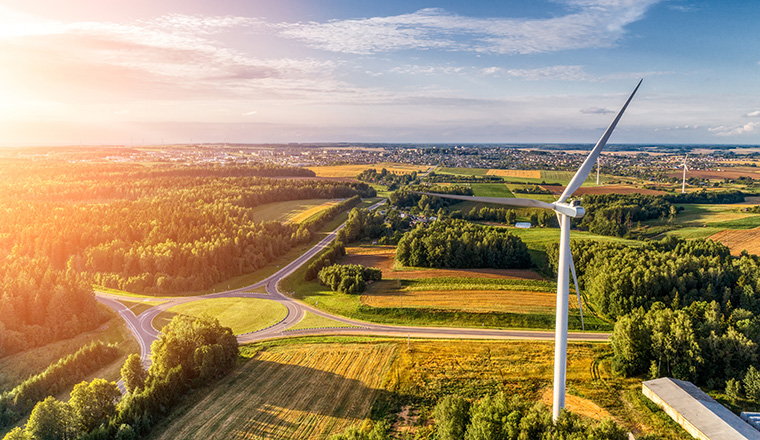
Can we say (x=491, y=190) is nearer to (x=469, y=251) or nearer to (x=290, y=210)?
(x=469, y=251)

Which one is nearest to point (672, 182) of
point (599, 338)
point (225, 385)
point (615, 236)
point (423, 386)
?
point (615, 236)

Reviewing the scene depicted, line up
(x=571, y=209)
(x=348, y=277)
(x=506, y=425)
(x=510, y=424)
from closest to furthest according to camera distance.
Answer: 1. (x=571, y=209)
2. (x=510, y=424)
3. (x=506, y=425)
4. (x=348, y=277)

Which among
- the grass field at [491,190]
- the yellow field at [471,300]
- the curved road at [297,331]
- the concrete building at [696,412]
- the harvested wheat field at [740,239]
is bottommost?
the curved road at [297,331]

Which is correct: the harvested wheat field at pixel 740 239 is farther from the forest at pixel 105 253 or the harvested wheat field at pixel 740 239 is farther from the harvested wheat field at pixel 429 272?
the forest at pixel 105 253

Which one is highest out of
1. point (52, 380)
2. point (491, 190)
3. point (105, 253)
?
point (491, 190)

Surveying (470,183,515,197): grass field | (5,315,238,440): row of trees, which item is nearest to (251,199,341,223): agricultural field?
(470,183,515,197): grass field

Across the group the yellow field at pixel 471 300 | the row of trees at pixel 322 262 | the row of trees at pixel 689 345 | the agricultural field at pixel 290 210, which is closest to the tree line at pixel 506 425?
the row of trees at pixel 689 345

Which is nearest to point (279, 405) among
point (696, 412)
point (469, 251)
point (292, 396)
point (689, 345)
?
point (292, 396)
